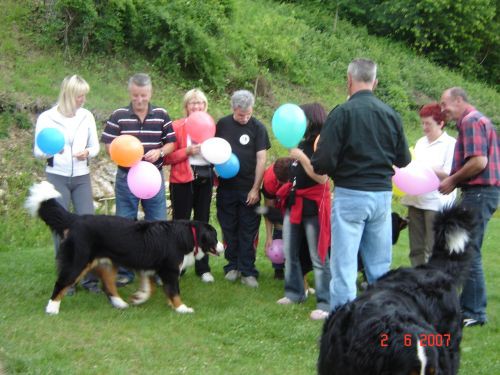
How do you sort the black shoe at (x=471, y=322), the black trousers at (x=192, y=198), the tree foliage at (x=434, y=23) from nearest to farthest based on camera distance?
the black shoe at (x=471, y=322) < the black trousers at (x=192, y=198) < the tree foliage at (x=434, y=23)

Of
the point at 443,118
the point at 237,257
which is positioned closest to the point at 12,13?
the point at 237,257

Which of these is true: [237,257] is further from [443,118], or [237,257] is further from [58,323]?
[443,118]

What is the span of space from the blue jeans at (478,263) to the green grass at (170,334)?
7.8 inches

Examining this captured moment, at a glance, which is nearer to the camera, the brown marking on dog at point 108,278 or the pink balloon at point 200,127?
the brown marking on dog at point 108,278

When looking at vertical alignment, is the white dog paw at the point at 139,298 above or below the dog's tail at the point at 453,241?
below

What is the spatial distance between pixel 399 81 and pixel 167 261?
15979 millimetres

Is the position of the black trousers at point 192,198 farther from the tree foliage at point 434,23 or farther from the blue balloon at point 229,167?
the tree foliage at point 434,23

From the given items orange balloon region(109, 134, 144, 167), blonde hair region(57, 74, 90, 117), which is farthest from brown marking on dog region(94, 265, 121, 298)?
blonde hair region(57, 74, 90, 117)

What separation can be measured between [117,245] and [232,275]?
1522 mm

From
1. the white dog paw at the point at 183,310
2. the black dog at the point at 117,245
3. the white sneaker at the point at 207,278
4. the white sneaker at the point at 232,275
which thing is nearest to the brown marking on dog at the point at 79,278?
the black dog at the point at 117,245

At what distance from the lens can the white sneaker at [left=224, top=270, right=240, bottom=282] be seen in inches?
249

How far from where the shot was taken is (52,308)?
5047 millimetres

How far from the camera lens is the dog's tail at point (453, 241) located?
12.5 ft

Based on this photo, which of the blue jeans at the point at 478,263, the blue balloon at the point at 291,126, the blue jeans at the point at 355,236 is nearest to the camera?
the blue jeans at the point at 355,236
